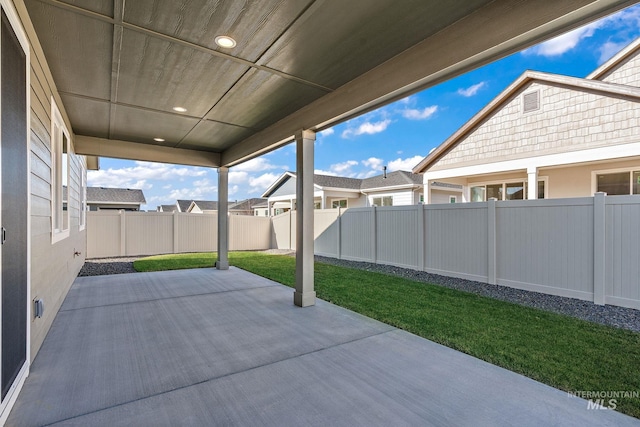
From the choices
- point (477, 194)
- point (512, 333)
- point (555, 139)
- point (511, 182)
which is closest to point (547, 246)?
point (512, 333)

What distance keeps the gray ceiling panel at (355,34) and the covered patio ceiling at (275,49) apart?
0.4 inches

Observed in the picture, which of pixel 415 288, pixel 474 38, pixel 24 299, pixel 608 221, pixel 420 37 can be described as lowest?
pixel 415 288

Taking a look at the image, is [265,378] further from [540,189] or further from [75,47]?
[540,189]

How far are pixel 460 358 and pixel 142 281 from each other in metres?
6.09

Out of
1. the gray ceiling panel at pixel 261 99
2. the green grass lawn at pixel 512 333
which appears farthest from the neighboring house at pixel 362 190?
the gray ceiling panel at pixel 261 99

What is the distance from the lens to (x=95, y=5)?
7.84 feet

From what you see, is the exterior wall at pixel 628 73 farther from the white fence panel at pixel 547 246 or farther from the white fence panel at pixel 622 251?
the white fence panel at pixel 622 251

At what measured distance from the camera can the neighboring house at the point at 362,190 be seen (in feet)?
50.7

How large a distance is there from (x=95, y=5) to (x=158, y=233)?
33.6 feet

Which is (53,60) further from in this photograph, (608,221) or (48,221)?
(608,221)

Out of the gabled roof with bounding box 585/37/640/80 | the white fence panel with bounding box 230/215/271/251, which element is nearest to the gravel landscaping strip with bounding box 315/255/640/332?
the white fence panel with bounding box 230/215/271/251

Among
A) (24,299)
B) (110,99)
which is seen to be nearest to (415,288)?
(24,299)

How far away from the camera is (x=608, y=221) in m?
4.52

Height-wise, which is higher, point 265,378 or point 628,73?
point 628,73
